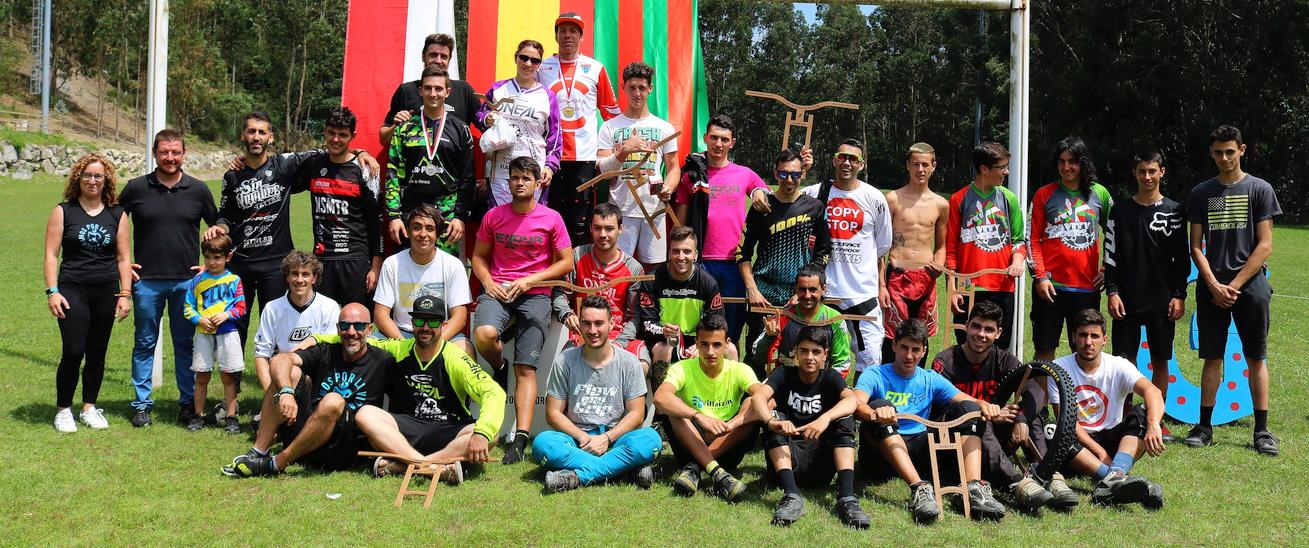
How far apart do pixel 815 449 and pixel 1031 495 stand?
1.16 m

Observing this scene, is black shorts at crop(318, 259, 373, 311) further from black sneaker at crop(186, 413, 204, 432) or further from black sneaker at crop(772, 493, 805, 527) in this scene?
black sneaker at crop(772, 493, 805, 527)

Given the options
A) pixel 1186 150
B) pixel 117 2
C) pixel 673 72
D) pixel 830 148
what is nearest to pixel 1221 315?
pixel 673 72

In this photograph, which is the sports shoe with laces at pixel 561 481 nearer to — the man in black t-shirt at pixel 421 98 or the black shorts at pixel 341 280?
the black shorts at pixel 341 280

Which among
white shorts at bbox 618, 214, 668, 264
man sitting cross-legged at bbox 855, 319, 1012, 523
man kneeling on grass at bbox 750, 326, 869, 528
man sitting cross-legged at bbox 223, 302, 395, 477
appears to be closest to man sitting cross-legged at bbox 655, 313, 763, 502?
man kneeling on grass at bbox 750, 326, 869, 528

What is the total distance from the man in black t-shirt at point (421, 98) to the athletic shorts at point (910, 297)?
3306mm

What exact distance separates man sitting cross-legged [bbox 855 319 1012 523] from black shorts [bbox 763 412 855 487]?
17 centimetres

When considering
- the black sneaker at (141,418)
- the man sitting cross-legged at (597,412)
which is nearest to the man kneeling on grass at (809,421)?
the man sitting cross-legged at (597,412)

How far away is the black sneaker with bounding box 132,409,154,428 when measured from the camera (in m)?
7.19

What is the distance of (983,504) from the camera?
5500mm

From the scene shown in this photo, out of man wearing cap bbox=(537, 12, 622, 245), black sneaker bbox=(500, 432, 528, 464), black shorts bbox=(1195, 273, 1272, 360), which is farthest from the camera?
man wearing cap bbox=(537, 12, 622, 245)

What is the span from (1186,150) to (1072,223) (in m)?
30.8

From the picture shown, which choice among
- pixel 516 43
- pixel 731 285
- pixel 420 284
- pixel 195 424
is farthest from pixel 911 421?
pixel 516 43

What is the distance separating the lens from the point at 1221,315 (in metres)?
7.18

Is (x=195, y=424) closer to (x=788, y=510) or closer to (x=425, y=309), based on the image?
(x=425, y=309)
